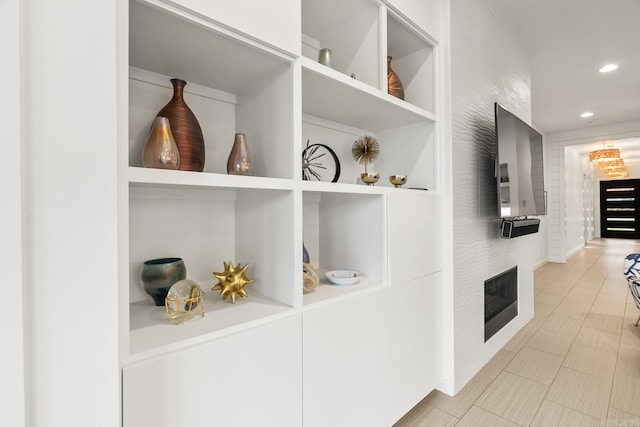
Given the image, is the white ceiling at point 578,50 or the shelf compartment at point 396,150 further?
the white ceiling at point 578,50

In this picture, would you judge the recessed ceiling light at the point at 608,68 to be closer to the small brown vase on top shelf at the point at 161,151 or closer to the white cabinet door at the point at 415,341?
the white cabinet door at the point at 415,341

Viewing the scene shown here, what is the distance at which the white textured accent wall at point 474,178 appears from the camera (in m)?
1.86

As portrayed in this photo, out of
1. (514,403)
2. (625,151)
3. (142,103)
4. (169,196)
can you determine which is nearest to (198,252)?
(169,196)

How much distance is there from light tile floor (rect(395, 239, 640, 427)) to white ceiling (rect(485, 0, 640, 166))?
255cm

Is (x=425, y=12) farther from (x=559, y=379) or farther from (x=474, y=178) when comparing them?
(x=559, y=379)

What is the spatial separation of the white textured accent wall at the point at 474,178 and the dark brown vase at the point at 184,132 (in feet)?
4.68

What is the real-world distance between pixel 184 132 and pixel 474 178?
179cm

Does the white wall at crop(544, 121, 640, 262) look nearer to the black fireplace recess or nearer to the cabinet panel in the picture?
the black fireplace recess

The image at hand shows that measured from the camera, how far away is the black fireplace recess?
2242 mm

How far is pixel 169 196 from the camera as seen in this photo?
3.84 feet

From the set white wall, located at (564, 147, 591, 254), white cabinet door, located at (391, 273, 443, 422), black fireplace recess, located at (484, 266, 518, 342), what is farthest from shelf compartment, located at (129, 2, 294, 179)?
white wall, located at (564, 147, 591, 254)
